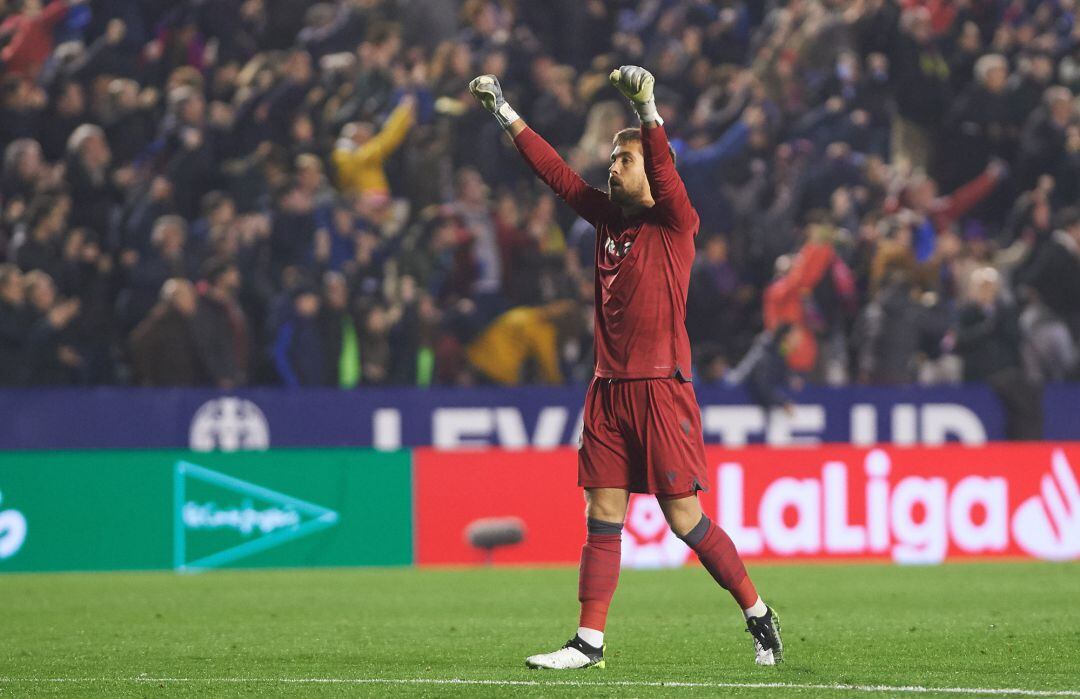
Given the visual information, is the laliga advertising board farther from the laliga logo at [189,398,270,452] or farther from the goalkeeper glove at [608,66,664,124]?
the goalkeeper glove at [608,66,664,124]

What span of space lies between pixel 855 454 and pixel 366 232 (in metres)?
5.04

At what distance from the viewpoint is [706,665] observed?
6598 millimetres

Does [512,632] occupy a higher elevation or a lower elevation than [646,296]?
lower

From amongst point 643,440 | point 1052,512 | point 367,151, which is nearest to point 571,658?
point 643,440

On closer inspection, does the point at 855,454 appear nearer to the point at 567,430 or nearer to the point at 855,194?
the point at 567,430

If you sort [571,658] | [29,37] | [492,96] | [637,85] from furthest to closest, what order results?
[29,37]
[492,96]
[571,658]
[637,85]

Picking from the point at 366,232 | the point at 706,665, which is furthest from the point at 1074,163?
the point at 706,665

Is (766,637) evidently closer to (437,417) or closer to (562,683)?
(562,683)

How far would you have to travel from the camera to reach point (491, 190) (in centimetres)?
1708

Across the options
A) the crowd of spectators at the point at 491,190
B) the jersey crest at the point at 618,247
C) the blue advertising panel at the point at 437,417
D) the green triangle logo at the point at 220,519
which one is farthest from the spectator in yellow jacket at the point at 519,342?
the jersey crest at the point at 618,247

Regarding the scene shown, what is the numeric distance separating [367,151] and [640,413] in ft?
Result: 35.2

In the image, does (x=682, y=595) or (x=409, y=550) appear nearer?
(x=682, y=595)

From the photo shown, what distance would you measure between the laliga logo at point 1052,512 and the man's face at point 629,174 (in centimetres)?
837

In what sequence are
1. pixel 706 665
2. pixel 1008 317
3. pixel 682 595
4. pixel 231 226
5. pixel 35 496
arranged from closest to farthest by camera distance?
pixel 706 665 → pixel 682 595 → pixel 35 496 → pixel 231 226 → pixel 1008 317
